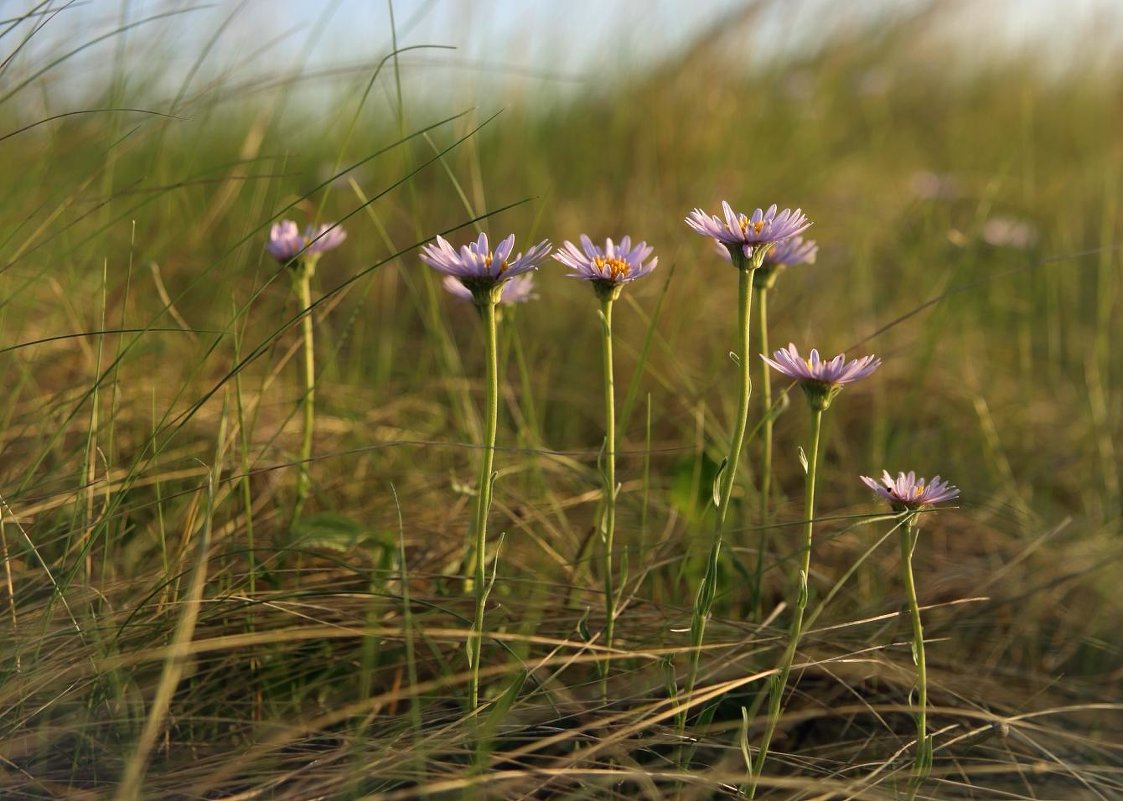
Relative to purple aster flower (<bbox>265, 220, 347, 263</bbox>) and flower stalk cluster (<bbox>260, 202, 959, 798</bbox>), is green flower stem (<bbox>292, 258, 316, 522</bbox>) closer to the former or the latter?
purple aster flower (<bbox>265, 220, 347, 263</bbox>)

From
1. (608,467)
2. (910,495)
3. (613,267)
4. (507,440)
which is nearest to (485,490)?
(608,467)

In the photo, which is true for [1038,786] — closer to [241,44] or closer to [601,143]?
[241,44]

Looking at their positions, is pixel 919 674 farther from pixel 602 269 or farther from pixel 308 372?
pixel 308 372

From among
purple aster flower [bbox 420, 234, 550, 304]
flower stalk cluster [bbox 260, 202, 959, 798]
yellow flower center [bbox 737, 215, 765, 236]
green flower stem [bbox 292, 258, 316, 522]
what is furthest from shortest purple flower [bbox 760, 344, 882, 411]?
green flower stem [bbox 292, 258, 316, 522]

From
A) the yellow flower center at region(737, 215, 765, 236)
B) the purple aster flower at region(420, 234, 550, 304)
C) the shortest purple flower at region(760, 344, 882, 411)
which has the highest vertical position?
the yellow flower center at region(737, 215, 765, 236)

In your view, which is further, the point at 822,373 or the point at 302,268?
the point at 302,268

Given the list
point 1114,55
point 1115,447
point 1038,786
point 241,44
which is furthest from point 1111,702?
point 1114,55
